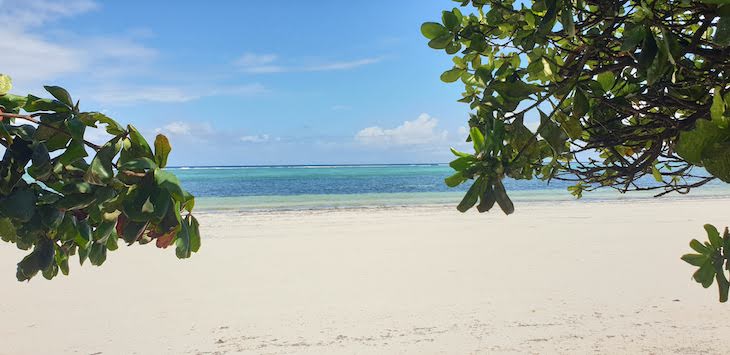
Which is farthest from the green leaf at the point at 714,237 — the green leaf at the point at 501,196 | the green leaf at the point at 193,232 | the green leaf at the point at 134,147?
the green leaf at the point at 134,147

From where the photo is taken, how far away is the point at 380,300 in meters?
5.97

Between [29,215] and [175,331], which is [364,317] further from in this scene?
[29,215]

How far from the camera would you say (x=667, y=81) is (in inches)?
58.7

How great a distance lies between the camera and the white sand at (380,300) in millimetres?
4812

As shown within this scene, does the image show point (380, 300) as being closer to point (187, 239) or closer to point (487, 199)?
point (487, 199)

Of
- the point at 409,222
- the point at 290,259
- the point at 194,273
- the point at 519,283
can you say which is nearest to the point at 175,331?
the point at 194,273

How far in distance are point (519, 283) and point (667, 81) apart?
17.7ft

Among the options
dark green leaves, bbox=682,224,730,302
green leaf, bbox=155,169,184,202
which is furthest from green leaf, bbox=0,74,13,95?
dark green leaves, bbox=682,224,730,302

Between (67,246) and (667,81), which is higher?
(667,81)

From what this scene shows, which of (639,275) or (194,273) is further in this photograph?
(194,273)

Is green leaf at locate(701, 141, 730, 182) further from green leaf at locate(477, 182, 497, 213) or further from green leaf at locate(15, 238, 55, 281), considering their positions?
green leaf at locate(15, 238, 55, 281)

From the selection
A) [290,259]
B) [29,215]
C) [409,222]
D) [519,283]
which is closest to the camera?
[29,215]

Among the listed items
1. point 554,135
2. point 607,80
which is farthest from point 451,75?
point 554,135

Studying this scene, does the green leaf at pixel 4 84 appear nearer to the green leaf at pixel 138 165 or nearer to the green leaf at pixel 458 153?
the green leaf at pixel 138 165
